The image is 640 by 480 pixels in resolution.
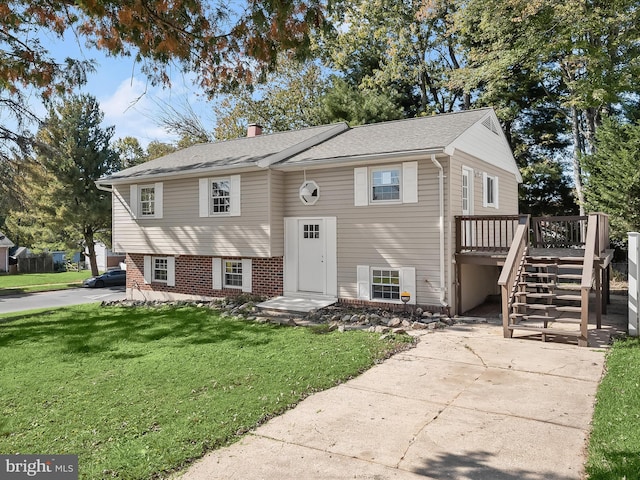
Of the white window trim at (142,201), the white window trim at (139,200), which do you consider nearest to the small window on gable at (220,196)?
the white window trim at (139,200)

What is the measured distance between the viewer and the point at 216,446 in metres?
3.95

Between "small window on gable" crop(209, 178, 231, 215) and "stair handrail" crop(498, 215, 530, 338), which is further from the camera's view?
"small window on gable" crop(209, 178, 231, 215)

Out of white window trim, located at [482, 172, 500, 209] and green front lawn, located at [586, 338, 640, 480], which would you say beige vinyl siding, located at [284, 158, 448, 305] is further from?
green front lawn, located at [586, 338, 640, 480]

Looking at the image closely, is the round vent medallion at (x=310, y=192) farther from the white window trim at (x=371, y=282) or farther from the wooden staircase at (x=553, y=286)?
the wooden staircase at (x=553, y=286)

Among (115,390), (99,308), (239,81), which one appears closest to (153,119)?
(99,308)

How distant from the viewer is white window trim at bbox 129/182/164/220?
14.2 metres

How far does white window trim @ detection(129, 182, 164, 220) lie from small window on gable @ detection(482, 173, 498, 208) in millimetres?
9999

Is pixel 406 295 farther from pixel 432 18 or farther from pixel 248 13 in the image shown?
pixel 432 18

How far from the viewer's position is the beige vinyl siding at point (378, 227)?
10.2 m

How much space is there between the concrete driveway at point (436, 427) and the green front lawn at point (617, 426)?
0.38 feet

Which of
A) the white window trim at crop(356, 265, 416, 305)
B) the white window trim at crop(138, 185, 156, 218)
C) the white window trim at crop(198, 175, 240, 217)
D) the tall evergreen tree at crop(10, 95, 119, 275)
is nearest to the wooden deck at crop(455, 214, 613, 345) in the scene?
the white window trim at crop(356, 265, 416, 305)

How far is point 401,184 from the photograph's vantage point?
10492 mm

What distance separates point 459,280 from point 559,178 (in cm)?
1529

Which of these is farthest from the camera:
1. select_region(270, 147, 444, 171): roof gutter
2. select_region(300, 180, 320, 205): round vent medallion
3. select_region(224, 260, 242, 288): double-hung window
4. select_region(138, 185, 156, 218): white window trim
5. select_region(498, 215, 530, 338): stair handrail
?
select_region(138, 185, 156, 218): white window trim
